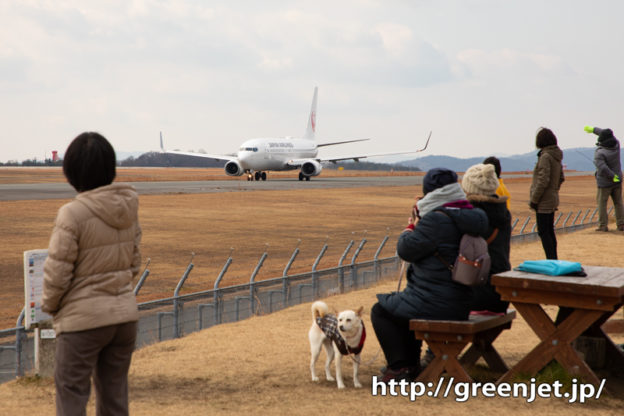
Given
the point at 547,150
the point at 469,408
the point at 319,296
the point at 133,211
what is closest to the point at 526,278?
the point at 469,408

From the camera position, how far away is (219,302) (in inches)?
402

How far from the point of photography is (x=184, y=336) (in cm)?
927

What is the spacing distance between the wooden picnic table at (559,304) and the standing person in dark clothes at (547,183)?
4309mm

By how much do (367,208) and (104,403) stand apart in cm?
3007

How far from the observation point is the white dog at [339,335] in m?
6.02

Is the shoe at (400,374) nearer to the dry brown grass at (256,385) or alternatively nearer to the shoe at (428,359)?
the dry brown grass at (256,385)

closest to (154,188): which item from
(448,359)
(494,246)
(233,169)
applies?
(233,169)

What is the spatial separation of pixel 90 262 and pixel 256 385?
9.30ft

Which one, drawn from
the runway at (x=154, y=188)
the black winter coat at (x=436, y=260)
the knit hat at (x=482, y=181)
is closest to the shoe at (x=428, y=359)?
the black winter coat at (x=436, y=260)

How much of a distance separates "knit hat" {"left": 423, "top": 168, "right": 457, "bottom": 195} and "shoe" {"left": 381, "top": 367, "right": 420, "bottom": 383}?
1606 millimetres

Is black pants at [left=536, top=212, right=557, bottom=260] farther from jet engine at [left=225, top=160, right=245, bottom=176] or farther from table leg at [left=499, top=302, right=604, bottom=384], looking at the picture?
jet engine at [left=225, top=160, right=245, bottom=176]

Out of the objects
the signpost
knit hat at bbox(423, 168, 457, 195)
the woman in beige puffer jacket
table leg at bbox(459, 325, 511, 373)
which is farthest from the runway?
the woman in beige puffer jacket

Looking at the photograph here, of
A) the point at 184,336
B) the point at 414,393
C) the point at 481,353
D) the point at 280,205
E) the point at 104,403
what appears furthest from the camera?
the point at 280,205

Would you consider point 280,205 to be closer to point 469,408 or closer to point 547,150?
point 547,150
